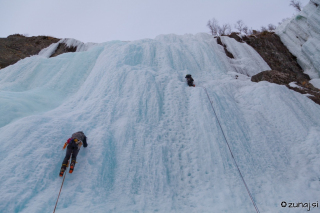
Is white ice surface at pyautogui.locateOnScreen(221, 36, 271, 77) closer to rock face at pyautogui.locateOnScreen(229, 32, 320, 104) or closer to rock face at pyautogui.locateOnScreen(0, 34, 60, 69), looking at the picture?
rock face at pyautogui.locateOnScreen(229, 32, 320, 104)

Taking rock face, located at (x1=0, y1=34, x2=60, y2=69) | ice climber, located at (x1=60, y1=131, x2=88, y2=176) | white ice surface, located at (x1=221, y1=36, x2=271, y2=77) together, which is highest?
rock face, located at (x1=0, y1=34, x2=60, y2=69)

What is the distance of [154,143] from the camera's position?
5.59 meters

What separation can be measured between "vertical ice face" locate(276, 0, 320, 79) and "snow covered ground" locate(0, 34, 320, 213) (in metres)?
7.48

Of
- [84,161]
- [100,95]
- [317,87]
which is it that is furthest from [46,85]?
[317,87]

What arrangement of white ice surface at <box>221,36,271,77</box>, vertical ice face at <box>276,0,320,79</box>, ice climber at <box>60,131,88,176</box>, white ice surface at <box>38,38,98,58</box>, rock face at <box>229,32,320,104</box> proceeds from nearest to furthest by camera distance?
1. ice climber at <box>60,131,88,176</box>
2. rock face at <box>229,32,320,104</box>
3. white ice surface at <box>221,36,271,77</box>
4. vertical ice face at <box>276,0,320,79</box>
5. white ice surface at <box>38,38,98,58</box>

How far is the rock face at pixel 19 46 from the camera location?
1361cm

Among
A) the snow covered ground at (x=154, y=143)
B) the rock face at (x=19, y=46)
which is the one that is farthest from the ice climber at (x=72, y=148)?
the rock face at (x=19, y=46)

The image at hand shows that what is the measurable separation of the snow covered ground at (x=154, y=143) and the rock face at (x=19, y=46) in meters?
5.58

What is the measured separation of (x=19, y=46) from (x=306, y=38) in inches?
966

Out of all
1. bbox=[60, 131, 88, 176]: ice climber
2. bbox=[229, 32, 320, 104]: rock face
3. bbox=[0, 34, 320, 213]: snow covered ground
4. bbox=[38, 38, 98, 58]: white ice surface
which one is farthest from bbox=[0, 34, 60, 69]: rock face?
bbox=[229, 32, 320, 104]: rock face

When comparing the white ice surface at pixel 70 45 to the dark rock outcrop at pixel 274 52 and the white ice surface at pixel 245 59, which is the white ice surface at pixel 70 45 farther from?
the dark rock outcrop at pixel 274 52

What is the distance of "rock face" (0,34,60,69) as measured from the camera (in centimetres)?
1361

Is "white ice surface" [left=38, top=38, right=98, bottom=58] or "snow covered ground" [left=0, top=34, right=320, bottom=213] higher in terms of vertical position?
"white ice surface" [left=38, top=38, right=98, bottom=58]

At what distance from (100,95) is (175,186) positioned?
467 centimetres
